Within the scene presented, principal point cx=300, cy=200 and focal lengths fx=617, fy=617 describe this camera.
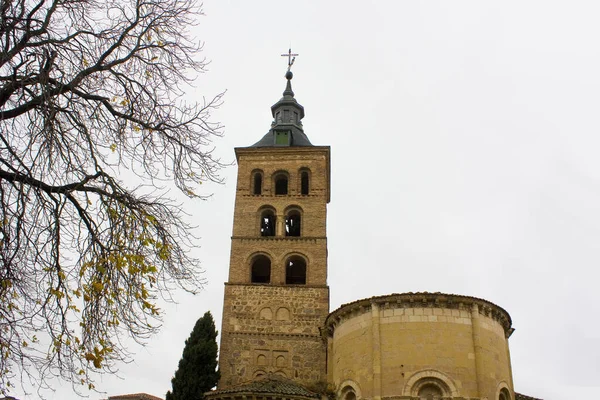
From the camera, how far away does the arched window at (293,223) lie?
3209 centimetres

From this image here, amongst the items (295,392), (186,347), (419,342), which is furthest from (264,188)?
(419,342)

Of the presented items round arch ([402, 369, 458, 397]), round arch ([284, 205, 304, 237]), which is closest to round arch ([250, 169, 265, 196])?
round arch ([284, 205, 304, 237])

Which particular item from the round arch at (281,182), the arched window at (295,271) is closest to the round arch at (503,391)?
the arched window at (295,271)

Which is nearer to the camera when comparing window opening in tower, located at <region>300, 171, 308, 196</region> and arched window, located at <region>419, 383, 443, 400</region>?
arched window, located at <region>419, 383, 443, 400</region>

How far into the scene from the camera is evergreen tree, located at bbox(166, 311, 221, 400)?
23.4 m

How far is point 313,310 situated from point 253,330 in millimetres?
2887

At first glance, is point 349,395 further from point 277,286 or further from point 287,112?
point 287,112

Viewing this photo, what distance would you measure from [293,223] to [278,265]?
13.7 ft

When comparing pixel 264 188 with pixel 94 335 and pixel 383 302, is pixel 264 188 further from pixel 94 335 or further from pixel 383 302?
pixel 94 335

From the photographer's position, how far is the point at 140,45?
9.17 meters

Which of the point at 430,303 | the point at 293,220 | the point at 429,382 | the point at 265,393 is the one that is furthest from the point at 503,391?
the point at 293,220

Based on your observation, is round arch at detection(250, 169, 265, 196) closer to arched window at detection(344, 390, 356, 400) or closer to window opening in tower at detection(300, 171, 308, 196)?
window opening in tower at detection(300, 171, 308, 196)

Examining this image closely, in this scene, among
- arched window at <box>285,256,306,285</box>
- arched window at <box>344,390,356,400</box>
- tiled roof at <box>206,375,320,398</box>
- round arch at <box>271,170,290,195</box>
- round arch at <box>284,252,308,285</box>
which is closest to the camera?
arched window at <box>344,390,356,400</box>

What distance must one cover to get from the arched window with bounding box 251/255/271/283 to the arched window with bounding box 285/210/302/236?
2.04 metres
